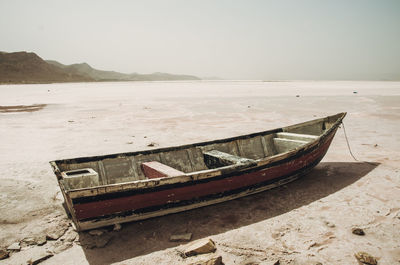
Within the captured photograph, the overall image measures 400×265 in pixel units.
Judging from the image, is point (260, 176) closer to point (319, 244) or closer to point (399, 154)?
point (319, 244)

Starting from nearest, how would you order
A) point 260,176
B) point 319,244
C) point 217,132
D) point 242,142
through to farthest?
point 319,244 → point 260,176 → point 242,142 → point 217,132

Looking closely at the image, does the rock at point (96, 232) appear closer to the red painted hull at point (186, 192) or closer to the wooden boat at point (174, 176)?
the wooden boat at point (174, 176)

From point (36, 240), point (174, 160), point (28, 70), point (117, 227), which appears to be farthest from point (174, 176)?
point (28, 70)

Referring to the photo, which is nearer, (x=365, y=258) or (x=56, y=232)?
(x=365, y=258)

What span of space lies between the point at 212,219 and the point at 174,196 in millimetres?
Answer: 903

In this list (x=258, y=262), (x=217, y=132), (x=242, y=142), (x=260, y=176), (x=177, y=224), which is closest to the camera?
(x=258, y=262)

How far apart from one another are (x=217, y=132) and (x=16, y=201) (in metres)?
8.52

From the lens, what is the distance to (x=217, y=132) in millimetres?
12859

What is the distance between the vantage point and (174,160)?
6.69 meters

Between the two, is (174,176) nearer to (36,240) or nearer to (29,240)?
(36,240)

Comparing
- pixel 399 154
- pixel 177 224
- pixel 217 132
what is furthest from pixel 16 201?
pixel 399 154

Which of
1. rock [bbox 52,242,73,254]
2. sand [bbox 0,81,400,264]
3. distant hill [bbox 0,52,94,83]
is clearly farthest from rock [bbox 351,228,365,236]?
distant hill [bbox 0,52,94,83]

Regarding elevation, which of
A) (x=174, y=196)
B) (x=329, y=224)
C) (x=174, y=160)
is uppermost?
(x=174, y=160)

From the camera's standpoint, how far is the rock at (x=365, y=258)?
3.69m
